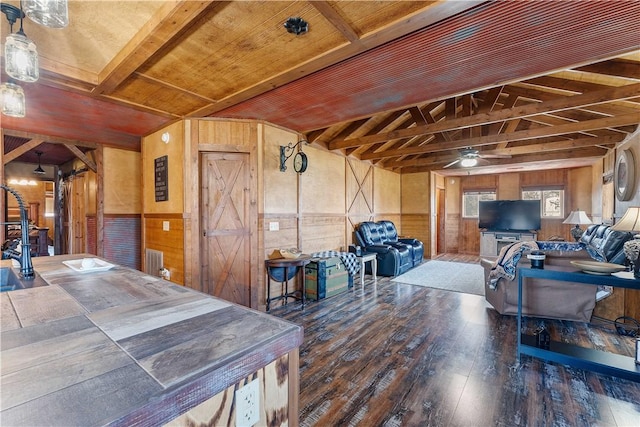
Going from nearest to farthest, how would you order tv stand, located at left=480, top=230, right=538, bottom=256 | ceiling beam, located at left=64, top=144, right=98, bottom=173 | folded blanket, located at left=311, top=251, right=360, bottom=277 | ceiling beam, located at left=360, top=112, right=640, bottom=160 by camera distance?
ceiling beam, located at left=360, top=112, right=640, bottom=160
ceiling beam, located at left=64, top=144, right=98, bottom=173
folded blanket, located at left=311, top=251, right=360, bottom=277
tv stand, located at left=480, top=230, right=538, bottom=256

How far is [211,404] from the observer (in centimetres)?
73

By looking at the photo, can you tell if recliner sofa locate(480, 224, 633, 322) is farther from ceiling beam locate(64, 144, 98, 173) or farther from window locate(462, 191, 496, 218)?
ceiling beam locate(64, 144, 98, 173)

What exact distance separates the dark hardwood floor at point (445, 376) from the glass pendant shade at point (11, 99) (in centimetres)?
307

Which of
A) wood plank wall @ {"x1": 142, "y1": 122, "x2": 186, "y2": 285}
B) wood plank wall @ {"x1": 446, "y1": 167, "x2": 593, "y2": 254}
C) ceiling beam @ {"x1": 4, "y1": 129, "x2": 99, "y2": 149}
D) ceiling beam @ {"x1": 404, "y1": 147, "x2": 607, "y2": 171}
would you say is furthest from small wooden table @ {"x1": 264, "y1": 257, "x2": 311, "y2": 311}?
wood plank wall @ {"x1": 446, "y1": 167, "x2": 593, "y2": 254}

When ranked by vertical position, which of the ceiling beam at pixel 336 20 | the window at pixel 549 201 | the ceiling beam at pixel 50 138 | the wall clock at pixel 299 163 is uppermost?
the ceiling beam at pixel 336 20

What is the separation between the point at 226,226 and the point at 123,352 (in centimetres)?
336

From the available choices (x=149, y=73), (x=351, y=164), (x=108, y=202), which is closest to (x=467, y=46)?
(x=149, y=73)

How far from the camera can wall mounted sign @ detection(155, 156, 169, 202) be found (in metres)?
4.31

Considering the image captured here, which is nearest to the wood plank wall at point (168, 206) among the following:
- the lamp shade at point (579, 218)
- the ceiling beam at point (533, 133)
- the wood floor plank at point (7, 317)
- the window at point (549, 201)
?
the wood floor plank at point (7, 317)

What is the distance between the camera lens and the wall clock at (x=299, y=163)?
4.52 metres

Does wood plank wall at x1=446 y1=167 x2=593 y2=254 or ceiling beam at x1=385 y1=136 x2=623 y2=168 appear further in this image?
wood plank wall at x1=446 y1=167 x2=593 y2=254

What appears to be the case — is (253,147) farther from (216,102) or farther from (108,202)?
(108,202)

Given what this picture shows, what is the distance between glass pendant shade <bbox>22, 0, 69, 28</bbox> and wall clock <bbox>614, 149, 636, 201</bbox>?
714 centimetres

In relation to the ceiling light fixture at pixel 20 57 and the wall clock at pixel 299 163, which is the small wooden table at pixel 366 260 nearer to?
the wall clock at pixel 299 163
